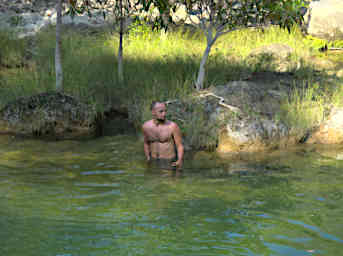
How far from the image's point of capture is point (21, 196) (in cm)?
569

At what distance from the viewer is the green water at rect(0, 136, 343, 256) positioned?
4234 millimetres

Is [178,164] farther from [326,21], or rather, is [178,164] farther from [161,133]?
[326,21]

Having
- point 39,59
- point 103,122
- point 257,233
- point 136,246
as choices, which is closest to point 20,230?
point 136,246

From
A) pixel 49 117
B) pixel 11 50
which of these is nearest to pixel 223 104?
pixel 49 117

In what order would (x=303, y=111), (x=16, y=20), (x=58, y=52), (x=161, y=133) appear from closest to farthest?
(x=161, y=133) → (x=303, y=111) → (x=58, y=52) → (x=16, y=20)

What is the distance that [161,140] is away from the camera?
24.8ft

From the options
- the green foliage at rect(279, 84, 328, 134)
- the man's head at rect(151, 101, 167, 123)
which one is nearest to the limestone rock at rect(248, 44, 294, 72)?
the green foliage at rect(279, 84, 328, 134)

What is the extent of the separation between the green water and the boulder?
8.93 m

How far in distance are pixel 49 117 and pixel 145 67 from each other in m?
3.22

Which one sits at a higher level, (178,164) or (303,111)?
(303,111)

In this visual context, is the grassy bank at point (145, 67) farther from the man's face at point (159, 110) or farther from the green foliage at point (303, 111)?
the man's face at point (159, 110)

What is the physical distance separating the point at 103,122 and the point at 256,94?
3.53m

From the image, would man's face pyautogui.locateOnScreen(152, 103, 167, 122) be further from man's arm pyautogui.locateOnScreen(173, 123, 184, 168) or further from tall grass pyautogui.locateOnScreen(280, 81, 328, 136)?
tall grass pyautogui.locateOnScreen(280, 81, 328, 136)

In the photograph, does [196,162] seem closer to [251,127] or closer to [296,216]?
[251,127]
